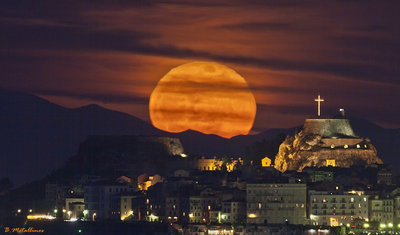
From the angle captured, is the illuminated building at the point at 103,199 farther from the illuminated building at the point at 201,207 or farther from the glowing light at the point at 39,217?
the illuminated building at the point at 201,207

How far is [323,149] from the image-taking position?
168 m

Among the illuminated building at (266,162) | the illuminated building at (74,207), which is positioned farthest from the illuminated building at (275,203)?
the illuminated building at (266,162)

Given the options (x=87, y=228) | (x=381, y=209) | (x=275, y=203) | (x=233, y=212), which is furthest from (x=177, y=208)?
(x=381, y=209)

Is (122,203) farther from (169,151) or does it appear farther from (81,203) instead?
(169,151)

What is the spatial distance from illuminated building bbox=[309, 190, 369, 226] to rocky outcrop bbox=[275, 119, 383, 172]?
27.4 m

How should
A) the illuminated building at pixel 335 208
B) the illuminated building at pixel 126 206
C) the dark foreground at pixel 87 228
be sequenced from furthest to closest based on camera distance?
the illuminated building at pixel 126 206, the dark foreground at pixel 87 228, the illuminated building at pixel 335 208

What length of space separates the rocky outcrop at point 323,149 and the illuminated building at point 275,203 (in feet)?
93.9

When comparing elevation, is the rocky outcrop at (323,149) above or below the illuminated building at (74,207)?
above

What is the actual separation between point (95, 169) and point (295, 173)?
1154 inches

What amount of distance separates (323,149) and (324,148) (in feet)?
0.95

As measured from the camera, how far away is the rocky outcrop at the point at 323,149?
545ft

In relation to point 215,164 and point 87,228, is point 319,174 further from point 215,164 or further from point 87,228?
point 87,228

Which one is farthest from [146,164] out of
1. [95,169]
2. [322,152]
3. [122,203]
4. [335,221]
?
[335,221]

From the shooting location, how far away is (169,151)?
183m
